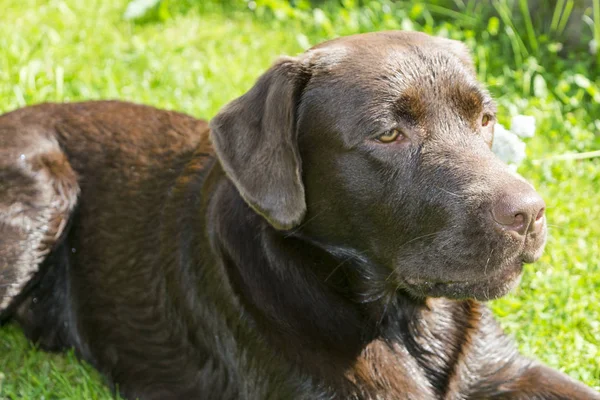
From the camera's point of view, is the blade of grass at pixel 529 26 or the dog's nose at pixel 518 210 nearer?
the dog's nose at pixel 518 210

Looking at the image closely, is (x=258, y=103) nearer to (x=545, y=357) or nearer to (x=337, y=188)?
(x=337, y=188)

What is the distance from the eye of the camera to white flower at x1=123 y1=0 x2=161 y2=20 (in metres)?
7.50

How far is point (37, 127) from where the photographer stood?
4633mm

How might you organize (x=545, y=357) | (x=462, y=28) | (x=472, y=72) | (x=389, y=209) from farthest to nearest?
(x=462, y=28)
(x=545, y=357)
(x=472, y=72)
(x=389, y=209)

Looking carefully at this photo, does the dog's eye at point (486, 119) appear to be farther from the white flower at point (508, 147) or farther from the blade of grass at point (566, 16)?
the blade of grass at point (566, 16)

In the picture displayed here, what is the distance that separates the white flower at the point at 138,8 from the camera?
24.6 feet

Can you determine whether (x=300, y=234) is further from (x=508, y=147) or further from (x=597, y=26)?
(x=597, y=26)

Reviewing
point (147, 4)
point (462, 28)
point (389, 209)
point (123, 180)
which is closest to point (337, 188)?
point (389, 209)

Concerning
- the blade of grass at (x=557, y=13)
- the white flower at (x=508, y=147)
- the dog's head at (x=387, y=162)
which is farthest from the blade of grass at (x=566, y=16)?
the dog's head at (x=387, y=162)

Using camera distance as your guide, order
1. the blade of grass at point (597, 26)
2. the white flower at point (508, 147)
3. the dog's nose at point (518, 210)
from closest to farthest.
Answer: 1. the dog's nose at point (518, 210)
2. the white flower at point (508, 147)
3. the blade of grass at point (597, 26)

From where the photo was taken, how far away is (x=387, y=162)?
3.41 metres

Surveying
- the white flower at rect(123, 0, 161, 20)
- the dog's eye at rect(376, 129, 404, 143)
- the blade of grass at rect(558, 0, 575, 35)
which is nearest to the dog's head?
the dog's eye at rect(376, 129, 404, 143)

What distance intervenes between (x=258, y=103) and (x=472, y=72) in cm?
84

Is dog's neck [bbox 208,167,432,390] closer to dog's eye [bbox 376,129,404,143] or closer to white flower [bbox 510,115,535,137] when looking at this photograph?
dog's eye [bbox 376,129,404,143]
